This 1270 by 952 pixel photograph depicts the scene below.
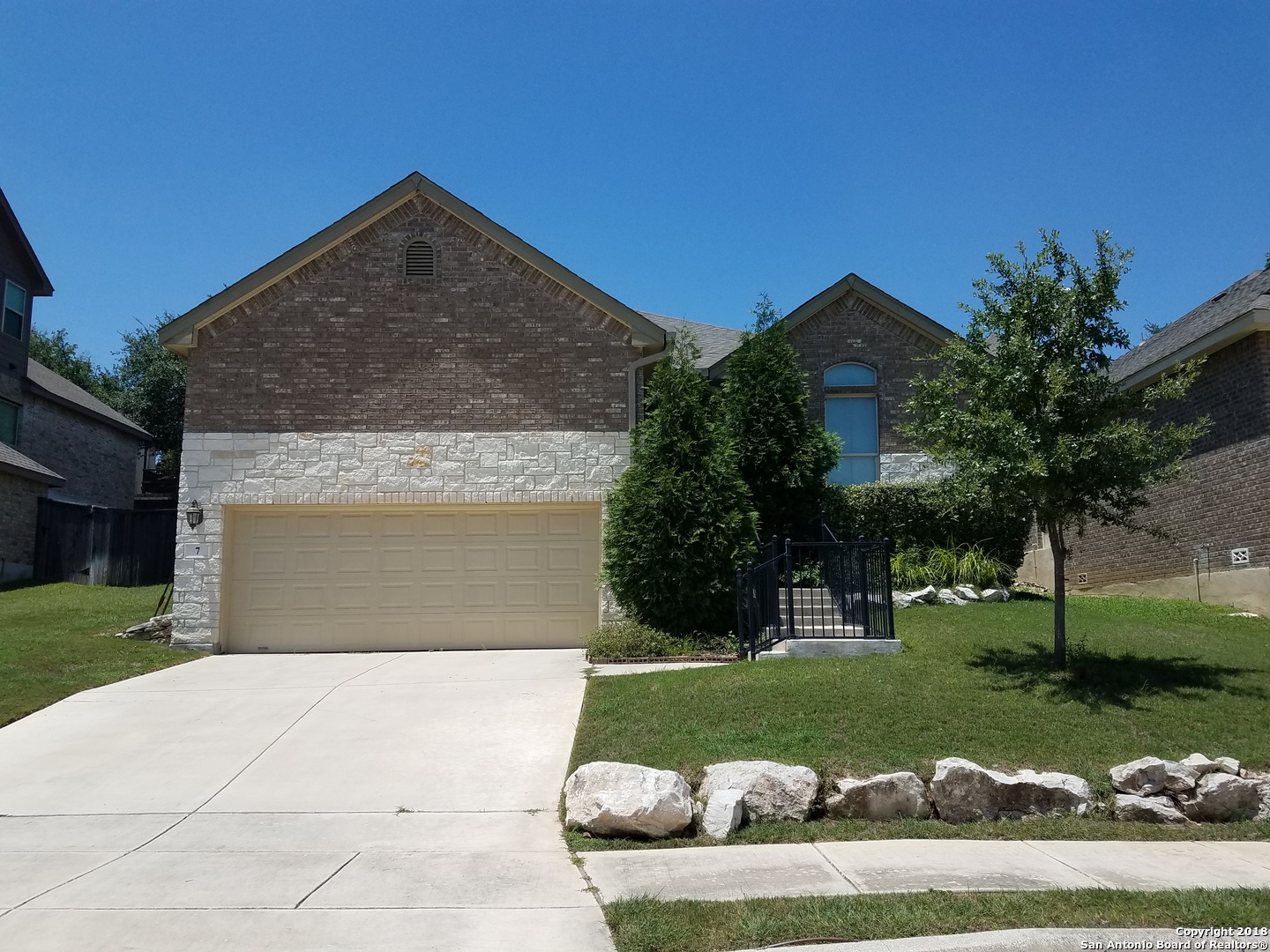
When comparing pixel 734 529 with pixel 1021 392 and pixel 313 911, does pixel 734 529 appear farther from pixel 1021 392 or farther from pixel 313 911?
pixel 313 911

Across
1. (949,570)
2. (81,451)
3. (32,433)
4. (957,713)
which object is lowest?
(957,713)

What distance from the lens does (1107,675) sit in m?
9.84

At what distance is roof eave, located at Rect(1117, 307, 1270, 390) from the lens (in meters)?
13.9

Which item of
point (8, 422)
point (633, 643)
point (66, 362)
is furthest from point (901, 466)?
point (66, 362)

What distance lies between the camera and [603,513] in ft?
47.9

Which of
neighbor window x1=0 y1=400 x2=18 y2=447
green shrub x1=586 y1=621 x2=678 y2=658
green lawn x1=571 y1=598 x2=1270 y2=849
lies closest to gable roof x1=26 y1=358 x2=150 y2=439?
neighbor window x1=0 y1=400 x2=18 y2=447

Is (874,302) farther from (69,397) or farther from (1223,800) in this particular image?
(69,397)

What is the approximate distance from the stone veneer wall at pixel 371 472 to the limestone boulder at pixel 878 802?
7.77 m

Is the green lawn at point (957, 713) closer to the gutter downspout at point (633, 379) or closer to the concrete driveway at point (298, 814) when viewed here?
the concrete driveway at point (298, 814)

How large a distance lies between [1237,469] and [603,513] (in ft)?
31.1

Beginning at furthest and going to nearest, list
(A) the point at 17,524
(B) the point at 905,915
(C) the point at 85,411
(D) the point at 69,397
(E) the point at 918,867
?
(C) the point at 85,411 → (D) the point at 69,397 → (A) the point at 17,524 → (E) the point at 918,867 → (B) the point at 905,915

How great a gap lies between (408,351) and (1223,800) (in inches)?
453

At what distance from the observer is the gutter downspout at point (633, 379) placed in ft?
48.7

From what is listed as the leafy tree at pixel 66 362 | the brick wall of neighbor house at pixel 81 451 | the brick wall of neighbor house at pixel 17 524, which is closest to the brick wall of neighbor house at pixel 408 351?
the brick wall of neighbor house at pixel 17 524
